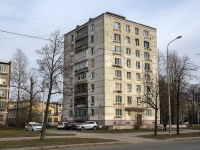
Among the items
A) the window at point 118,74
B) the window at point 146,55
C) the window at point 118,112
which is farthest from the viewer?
the window at point 146,55

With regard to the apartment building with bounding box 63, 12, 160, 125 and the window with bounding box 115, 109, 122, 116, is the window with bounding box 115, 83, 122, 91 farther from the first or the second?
the window with bounding box 115, 109, 122, 116

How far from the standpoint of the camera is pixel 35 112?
66.2 metres

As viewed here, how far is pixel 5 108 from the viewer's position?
234 feet

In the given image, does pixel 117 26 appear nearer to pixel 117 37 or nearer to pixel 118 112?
pixel 117 37

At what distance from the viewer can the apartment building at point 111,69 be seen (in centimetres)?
5784

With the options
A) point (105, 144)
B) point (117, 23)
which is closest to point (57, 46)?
point (105, 144)

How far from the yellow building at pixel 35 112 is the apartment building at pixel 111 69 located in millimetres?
8880

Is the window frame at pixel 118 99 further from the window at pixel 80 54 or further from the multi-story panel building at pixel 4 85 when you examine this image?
the multi-story panel building at pixel 4 85

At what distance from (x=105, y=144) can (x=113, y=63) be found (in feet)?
127

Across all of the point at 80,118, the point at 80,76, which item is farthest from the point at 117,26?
the point at 80,118

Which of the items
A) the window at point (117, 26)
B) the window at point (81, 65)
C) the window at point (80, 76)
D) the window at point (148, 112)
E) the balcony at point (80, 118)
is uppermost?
the window at point (117, 26)

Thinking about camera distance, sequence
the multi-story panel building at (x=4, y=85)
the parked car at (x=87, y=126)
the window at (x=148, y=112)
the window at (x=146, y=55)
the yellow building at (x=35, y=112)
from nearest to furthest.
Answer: the parked car at (x=87, y=126) → the yellow building at (x=35, y=112) → the window at (x=148, y=112) → the window at (x=146, y=55) → the multi-story panel building at (x=4, y=85)

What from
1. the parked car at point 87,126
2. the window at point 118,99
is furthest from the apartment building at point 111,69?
the parked car at point 87,126

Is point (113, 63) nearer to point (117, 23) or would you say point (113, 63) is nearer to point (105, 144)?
point (117, 23)
